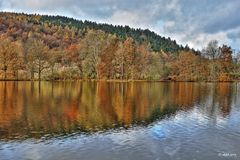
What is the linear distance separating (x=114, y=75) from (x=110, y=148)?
103095 millimetres

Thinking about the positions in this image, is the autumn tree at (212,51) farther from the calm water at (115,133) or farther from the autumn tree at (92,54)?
the calm water at (115,133)

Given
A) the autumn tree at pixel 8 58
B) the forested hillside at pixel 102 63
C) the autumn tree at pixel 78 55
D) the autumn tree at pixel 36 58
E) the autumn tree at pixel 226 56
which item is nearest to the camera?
the autumn tree at pixel 8 58

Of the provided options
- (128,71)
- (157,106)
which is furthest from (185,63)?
(157,106)

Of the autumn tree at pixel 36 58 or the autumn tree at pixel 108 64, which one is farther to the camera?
the autumn tree at pixel 108 64

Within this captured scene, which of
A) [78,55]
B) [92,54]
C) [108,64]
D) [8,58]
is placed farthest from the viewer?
[78,55]

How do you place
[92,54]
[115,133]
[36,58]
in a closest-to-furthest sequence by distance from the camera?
[115,133] < [36,58] < [92,54]

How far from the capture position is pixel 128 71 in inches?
4983

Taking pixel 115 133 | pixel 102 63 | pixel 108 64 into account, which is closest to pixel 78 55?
pixel 102 63

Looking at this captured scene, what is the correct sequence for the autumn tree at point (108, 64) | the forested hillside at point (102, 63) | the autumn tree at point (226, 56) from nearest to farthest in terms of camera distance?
the forested hillside at point (102, 63) < the autumn tree at point (108, 64) < the autumn tree at point (226, 56)

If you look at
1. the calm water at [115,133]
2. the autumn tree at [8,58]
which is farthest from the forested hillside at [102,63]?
the calm water at [115,133]

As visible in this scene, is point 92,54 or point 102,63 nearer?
point 102,63

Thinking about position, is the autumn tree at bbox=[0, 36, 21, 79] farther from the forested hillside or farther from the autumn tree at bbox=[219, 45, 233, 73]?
the autumn tree at bbox=[219, 45, 233, 73]

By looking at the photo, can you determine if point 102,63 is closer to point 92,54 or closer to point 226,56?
point 92,54

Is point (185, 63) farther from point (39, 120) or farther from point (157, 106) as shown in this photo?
point (39, 120)
